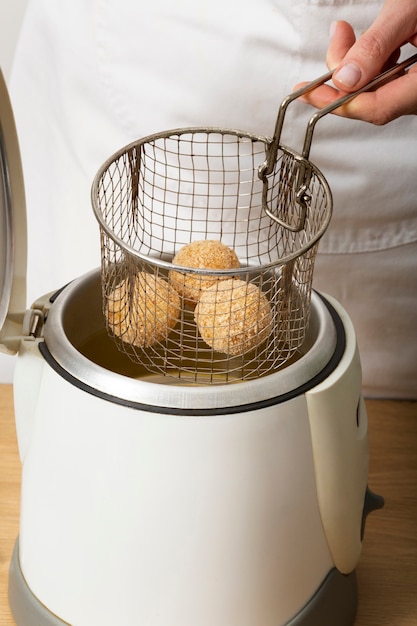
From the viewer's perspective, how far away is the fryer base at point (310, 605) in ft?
1.87

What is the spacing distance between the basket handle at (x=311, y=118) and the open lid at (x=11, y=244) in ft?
0.58

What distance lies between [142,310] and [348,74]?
0.69ft

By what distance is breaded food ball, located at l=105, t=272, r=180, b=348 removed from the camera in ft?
1.85

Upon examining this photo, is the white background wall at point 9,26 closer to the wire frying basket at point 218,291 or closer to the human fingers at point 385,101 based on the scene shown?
the wire frying basket at point 218,291

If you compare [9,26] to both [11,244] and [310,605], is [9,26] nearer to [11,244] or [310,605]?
[11,244]

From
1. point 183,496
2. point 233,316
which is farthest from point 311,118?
point 183,496

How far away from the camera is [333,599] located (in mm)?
584

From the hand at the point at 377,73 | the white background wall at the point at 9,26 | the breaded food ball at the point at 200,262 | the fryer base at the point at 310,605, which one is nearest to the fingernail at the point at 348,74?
the hand at the point at 377,73

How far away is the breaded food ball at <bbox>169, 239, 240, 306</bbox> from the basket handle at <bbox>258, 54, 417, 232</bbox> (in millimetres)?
46

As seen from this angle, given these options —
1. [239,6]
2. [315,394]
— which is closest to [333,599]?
[315,394]

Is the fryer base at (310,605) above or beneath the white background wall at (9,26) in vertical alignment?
beneath

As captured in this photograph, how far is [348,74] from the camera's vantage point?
0.53 metres

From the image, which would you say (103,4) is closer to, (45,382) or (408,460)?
(45,382)

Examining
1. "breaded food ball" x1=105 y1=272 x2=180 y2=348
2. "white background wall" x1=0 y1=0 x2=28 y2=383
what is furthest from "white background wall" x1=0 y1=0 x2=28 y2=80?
"breaded food ball" x1=105 y1=272 x2=180 y2=348
